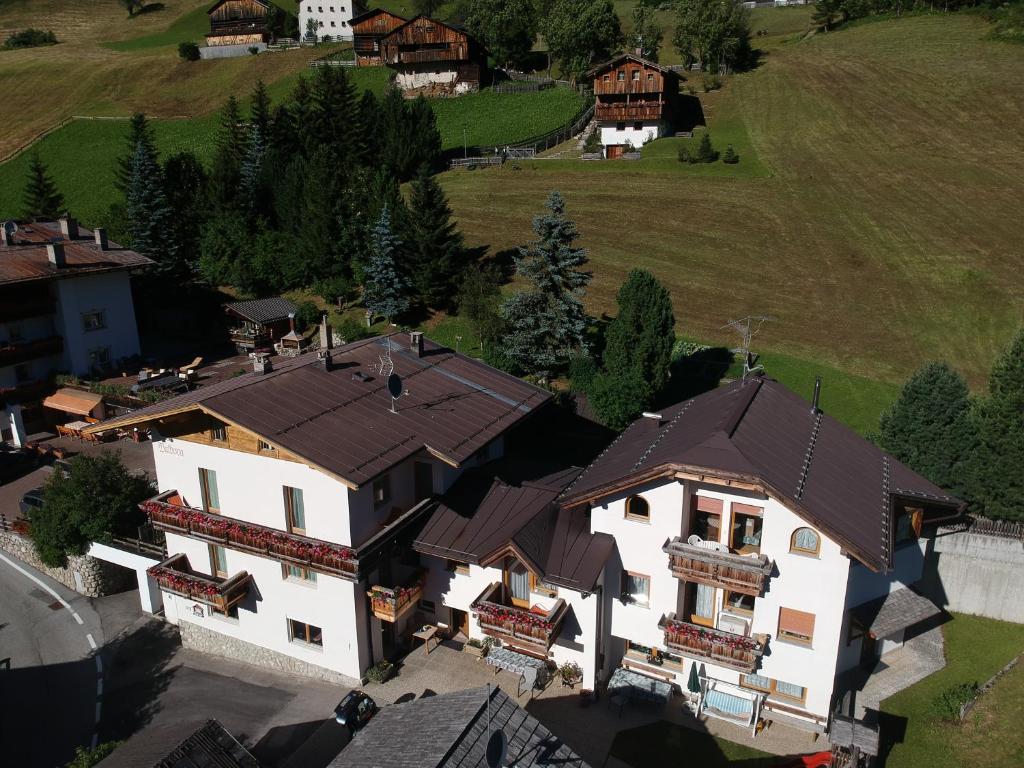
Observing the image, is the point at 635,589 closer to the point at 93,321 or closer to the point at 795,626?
the point at 795,626

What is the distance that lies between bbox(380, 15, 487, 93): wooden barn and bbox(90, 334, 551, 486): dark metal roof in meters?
78.2

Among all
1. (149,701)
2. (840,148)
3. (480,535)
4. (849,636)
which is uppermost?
(840,148)

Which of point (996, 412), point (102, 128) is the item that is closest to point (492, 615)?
A: point (996, 412)

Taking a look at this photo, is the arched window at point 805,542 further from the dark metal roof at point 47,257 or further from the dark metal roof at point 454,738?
the dark metal roof at point 47,257

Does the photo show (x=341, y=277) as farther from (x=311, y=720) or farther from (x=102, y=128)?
(x=102, y=128)

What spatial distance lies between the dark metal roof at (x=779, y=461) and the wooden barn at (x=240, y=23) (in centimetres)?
12078

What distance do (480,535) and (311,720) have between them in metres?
7.64

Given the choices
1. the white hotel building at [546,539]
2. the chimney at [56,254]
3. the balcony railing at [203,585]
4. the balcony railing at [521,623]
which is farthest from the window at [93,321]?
the balcony railing at [521,623]

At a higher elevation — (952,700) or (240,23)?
(240,23)

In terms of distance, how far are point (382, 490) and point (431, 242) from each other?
27.8 meters

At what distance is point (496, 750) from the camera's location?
13805 millimetres

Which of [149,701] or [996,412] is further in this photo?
→ [996,412]

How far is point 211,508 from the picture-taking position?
25.8 metres

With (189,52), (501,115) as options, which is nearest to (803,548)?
(501,115)
